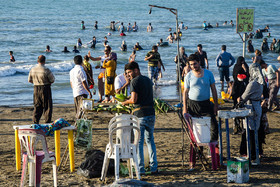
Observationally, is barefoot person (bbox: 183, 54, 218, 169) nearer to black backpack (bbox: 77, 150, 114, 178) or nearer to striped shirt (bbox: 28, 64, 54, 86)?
black backpack (bbox: 77, 150, 114, 178)

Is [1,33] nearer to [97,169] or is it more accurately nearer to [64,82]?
[64,82]

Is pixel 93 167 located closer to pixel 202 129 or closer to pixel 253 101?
pixel 202 129

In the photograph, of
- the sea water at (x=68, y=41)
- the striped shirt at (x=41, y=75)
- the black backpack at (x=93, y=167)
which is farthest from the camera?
the sea water at (x=68, y=41)

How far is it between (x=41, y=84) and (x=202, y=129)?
3.89 meters

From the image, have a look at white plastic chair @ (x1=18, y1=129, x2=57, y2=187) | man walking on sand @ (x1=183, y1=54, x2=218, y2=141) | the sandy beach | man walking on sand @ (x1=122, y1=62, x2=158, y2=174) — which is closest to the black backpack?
the sandy beach

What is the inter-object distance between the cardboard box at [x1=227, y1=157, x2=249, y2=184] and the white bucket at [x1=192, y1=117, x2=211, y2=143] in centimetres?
60

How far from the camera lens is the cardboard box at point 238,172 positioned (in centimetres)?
615

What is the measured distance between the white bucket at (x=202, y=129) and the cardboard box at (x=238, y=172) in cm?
60

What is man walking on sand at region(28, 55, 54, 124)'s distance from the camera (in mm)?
9016

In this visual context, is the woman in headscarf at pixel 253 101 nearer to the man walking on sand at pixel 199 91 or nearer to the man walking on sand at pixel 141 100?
the man walking on sand at pixel 199 91

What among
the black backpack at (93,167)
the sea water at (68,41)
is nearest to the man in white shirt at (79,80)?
the black backpack at (93,167)

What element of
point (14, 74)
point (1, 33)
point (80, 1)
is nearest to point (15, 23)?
point (1, 33)

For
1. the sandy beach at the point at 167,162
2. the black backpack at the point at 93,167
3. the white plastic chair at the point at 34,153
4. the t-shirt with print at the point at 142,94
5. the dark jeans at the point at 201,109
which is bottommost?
the sandy beach at the point at 167,162

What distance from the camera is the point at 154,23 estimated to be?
202 feet
